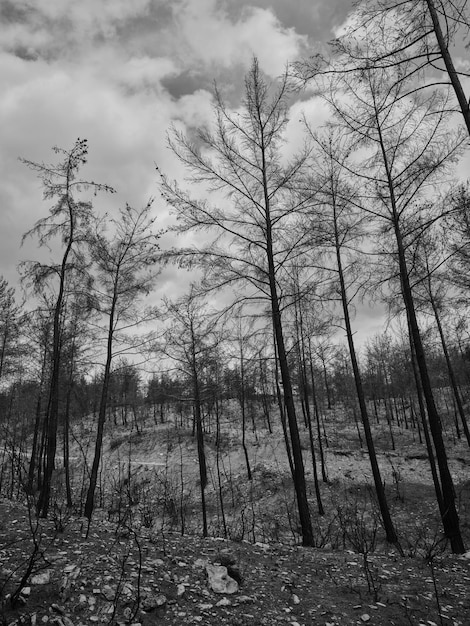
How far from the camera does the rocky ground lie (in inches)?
136

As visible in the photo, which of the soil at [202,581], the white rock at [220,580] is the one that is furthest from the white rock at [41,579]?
the white rock at [220,580]

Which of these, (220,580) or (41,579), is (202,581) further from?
(41,579)

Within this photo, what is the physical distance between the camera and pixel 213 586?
431cm

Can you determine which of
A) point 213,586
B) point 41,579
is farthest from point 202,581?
point 41,579

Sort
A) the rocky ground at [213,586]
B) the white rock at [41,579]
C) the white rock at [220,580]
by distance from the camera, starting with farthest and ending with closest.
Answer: the white rock at [220,580]
the white rock at [41,579]
the rocky ground at [213,586]

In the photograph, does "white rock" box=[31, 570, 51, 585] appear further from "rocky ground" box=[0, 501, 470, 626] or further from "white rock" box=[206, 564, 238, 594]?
"white rock" box=[206, 564, 238, 594]

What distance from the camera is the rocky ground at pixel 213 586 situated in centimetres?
346

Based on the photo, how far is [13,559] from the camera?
423 centimetres

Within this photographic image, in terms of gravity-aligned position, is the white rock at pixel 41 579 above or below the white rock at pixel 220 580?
above

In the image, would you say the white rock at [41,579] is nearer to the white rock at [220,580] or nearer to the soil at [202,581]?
the soil at [202,581]

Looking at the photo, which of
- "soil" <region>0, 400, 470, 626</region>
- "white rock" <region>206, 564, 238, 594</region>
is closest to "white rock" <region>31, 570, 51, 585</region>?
"soil" <region>0, 400, 470, 626</region>

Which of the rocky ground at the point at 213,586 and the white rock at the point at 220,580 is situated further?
the white rock at the point at 220,580

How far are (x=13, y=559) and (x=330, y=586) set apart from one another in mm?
4048

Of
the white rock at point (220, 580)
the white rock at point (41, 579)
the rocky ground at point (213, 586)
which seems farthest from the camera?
the white rock at point (220, 580)
